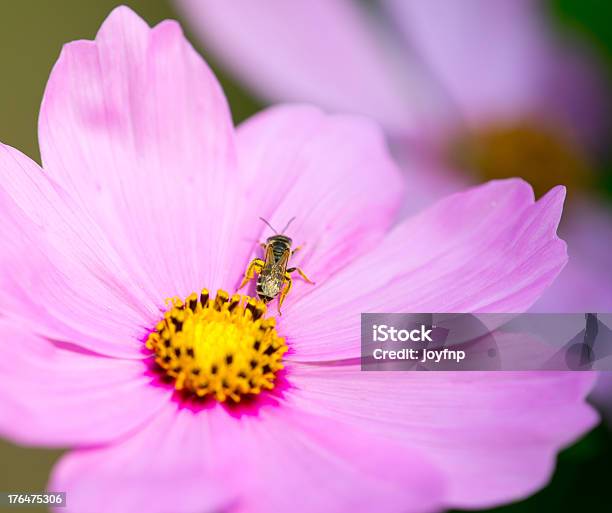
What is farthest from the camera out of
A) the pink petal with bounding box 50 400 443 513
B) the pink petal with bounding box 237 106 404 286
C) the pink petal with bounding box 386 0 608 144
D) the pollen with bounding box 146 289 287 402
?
the pink petal with bounding box 386 0 608 144

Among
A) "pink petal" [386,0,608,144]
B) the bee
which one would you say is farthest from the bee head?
"pink petal" [386,0,608,144]

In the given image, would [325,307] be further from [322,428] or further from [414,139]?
[414,139]

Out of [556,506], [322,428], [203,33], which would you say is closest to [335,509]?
[322,428]

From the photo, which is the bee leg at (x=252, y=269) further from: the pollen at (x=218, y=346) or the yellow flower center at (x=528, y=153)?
the yellow flower center at (x=528, y=153)

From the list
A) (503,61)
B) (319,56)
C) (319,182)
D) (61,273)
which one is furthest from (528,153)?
(61,273)

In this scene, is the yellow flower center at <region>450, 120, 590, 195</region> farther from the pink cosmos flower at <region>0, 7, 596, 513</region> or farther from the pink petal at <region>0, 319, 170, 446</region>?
the pink petal at <region>0, 319, 170, 446</region>

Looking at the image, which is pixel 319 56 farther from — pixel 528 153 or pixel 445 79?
pixel 528 153

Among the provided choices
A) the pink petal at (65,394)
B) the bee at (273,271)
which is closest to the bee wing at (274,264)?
the bee at (273,271)
